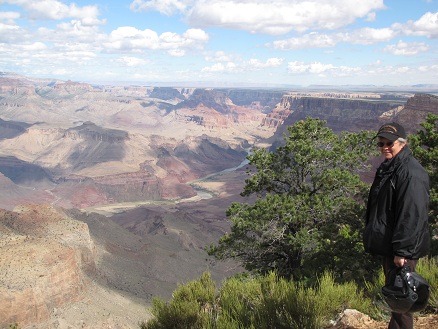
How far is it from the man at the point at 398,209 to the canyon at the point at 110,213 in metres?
11.9

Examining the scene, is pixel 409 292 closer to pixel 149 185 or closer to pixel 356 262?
pixel 356 262

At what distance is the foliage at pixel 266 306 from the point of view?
236 inches

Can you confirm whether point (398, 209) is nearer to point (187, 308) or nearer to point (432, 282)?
point (432, 282)

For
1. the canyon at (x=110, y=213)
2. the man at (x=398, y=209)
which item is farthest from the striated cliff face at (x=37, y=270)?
the man at (x=398, y=209)

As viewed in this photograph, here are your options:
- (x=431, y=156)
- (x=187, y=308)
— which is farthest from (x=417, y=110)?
(x=187, y=308)

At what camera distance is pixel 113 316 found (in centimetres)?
3120

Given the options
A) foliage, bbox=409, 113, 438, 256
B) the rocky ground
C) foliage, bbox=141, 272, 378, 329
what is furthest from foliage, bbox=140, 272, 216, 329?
foliage, bbox=409, 113, 438, 256

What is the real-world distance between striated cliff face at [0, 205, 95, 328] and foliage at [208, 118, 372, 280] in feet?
63.4

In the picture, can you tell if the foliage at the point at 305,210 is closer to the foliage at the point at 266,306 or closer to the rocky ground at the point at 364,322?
the foliage at the point at 266,306

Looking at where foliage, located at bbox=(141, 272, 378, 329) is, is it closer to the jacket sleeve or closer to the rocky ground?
the rocky ground

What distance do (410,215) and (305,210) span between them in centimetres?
1003

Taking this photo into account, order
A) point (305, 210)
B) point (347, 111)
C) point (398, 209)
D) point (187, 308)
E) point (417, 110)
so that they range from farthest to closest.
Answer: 1. point (347, 111)
2. point (417, 110)
3. point (305, 210)
4. point (187, 308)
5. point (398, 209)

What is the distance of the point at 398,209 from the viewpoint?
463 cm

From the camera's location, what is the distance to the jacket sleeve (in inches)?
178
